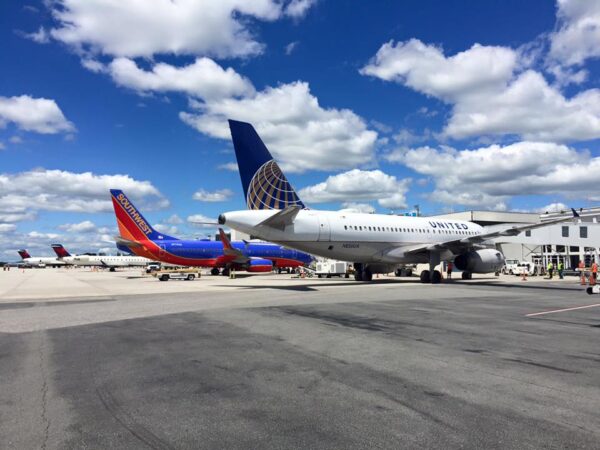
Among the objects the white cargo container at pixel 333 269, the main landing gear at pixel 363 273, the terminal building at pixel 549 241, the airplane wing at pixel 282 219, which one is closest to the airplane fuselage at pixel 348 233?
the airplane wing at pixel 282 219

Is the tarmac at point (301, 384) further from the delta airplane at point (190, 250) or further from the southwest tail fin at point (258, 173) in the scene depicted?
the delta airplane at point (190, 250)

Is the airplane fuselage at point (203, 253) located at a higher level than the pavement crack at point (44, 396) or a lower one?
higher

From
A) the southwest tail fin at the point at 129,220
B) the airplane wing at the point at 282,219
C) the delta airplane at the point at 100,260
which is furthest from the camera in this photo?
the delta airplane at the point at 100,260

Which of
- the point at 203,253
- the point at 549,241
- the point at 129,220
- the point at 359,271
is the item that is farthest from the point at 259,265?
the point at 549,241

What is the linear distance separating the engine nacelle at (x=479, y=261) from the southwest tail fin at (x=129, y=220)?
29.7 meters

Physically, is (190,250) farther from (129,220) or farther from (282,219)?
(282,219)

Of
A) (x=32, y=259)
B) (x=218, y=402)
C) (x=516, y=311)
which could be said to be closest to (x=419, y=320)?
(x=516, y=311)

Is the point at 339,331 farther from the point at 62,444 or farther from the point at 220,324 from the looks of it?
the point at 62,444

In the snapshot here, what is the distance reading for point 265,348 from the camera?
26.8ft

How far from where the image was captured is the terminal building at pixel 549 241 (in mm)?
58500

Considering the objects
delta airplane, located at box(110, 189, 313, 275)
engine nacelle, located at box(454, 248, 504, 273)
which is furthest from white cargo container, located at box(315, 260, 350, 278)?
engine nacelle, located at box(454, 248, 504, 273)

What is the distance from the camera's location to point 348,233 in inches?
1094

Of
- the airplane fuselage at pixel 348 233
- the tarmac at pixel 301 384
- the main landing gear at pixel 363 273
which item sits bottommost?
the tarmac at pixel 301 384

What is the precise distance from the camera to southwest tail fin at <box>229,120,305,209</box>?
2452 cm
